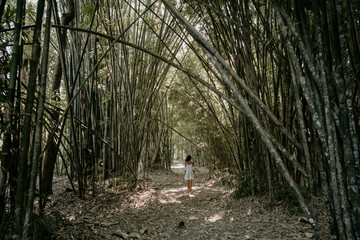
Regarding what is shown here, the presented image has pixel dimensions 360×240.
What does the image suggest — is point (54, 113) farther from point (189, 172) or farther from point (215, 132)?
point (215, 132)

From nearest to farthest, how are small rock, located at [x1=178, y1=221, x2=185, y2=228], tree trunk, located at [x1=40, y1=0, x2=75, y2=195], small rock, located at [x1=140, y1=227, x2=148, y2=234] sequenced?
small rock, located at [x1=140, y1=227, x2=148, y2=234] < small rock, located at [x1=178, y1=221, x2=185, y2=228] < tree trunk, located at [x1=40, y1=0, x2=75, y2=195]

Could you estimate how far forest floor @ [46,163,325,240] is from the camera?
1731mm

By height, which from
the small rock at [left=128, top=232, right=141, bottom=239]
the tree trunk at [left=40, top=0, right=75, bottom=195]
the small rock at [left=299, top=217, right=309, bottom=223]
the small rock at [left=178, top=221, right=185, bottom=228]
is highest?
the tree trunk at [left=40, top=0, right=75, bottom=195]

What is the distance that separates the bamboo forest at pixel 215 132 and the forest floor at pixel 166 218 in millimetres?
15

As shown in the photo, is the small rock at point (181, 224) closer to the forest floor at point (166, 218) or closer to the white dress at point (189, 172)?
the forest floor at point (166, 218)

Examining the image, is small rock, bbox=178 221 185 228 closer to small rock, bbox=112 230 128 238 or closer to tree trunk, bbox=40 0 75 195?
small rock, bbox=112 230 128 238

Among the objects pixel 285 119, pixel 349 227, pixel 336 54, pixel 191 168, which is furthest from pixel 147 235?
pixel 191 168

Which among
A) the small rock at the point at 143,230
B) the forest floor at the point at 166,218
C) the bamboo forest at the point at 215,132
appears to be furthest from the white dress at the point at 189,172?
the small rock at the point at 143,230

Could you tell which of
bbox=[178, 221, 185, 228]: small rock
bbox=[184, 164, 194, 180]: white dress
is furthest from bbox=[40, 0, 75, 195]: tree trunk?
bbox=[184, 164, 194, 180]: white dress

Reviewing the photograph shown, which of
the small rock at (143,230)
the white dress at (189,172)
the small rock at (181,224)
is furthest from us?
the white dress at (189,172)

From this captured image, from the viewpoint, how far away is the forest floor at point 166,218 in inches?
68.2

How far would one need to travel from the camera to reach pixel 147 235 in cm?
190

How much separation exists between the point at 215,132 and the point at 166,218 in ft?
8.17

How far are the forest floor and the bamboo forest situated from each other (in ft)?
0.05
